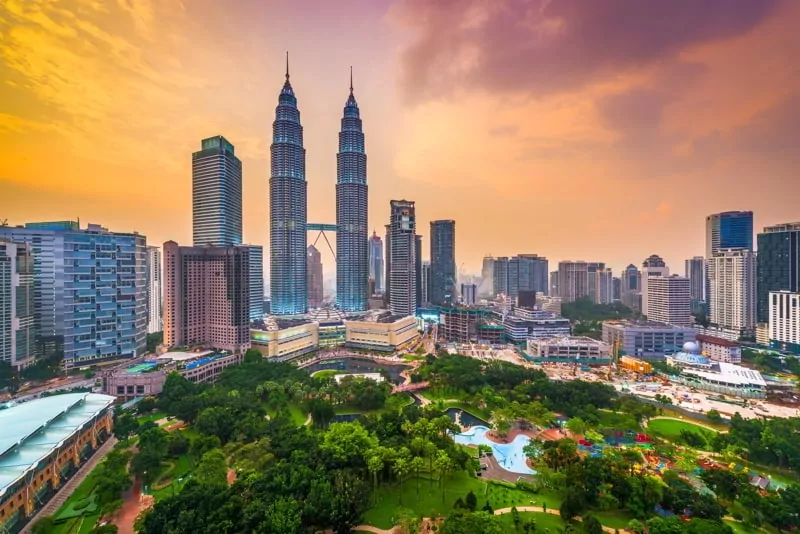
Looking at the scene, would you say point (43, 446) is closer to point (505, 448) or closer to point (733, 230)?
point (505, 448)

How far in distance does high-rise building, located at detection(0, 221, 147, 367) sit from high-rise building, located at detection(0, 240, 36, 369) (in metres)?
1.40

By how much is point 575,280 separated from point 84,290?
99.0 meters

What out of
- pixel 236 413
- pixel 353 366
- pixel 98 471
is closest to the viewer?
pixel 98 471

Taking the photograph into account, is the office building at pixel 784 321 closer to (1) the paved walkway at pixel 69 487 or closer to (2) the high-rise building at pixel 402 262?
(2) the high-rise building at pixel 402 262

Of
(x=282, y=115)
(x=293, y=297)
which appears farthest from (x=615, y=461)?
(x=282, y=115)

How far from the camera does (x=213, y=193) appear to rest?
58.1 meters

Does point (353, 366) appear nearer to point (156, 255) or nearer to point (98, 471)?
point (98, 471)

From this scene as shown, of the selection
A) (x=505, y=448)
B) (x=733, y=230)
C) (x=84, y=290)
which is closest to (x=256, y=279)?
(x=84, y=290)

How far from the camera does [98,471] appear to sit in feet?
66.4

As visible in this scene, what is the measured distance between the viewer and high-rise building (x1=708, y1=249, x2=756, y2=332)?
185ft

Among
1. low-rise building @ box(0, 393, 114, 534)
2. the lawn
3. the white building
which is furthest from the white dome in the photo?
low-rise building @ box(0, 393, 114, 534)

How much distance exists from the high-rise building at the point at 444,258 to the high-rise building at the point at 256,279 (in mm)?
40344

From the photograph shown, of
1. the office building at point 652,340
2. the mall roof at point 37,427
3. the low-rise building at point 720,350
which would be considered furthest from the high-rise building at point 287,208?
the low-rise building at point 720,350

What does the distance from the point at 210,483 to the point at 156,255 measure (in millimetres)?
68126
